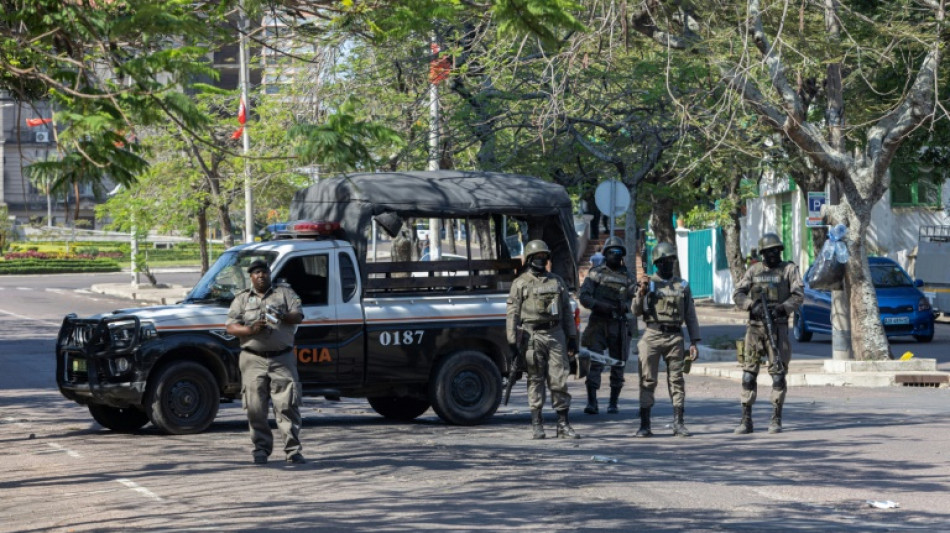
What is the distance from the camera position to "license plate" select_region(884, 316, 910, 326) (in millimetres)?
27000

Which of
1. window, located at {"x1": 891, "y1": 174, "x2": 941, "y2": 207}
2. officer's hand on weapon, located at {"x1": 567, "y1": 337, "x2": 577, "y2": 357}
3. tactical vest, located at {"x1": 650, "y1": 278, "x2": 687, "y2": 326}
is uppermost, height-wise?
window, located at {"x1": 891, "y1": 174, "x2": 941, "y2": 207}

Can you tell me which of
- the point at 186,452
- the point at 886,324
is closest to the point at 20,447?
the point at 186,452

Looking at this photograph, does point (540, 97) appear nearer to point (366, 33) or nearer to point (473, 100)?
point (473, 100)

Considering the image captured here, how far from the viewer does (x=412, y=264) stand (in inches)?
592

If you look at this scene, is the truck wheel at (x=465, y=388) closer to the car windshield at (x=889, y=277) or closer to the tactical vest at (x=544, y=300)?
the tactical vest at (x=544, y=300)

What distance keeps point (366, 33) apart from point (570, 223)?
4.31 meters

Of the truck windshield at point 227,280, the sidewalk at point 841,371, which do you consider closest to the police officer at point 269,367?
the truck windshield at point 227,280

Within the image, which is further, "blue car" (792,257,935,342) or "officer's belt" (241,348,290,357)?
"blue car" (792,257,935,342)

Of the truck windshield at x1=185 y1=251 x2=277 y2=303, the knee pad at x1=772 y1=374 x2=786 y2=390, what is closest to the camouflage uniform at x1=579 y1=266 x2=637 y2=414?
the knee pad at x1=772 y1=374 x2=786 y2=390

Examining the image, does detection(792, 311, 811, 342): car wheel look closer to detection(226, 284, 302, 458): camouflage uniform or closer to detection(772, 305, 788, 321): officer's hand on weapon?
detection(772, 305, 788, 321): officer's hand on weapon

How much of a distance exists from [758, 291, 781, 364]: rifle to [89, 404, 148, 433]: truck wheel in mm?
6405

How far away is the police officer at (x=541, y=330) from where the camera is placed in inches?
523

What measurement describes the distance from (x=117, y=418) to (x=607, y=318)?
215 inches

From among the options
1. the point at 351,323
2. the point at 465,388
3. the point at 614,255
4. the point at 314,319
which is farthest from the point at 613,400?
the point at 314,319
